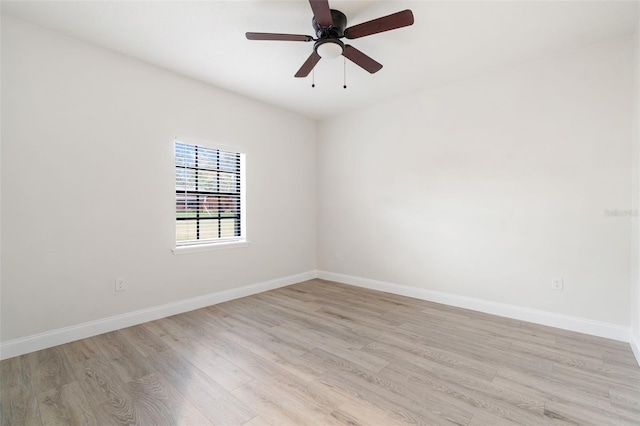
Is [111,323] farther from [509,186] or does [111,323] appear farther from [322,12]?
[509,186]

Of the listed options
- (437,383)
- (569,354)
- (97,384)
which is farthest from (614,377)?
(97,384)

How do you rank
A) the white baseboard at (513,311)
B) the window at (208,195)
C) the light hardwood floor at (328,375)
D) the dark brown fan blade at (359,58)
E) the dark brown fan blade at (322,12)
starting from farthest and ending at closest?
the window at (208,195) < the white baseboard at (513,311) < the dark brown fan blade at (359,58) < the dark brown fan blade at (322,12) < the light hardwood floor at (328,375)

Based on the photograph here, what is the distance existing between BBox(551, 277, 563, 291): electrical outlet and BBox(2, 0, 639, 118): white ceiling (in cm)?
226

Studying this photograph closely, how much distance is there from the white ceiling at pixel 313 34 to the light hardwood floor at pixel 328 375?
272 cm

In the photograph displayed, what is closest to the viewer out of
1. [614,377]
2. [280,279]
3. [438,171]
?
[614,377]

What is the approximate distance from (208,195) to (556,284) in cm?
400

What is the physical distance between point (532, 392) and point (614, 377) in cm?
72

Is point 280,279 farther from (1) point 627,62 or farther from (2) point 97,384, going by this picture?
(1) point 627,62

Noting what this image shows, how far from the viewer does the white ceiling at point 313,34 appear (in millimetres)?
2268

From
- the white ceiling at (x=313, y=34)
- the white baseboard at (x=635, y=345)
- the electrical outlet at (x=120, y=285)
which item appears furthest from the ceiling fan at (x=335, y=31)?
the white baseboard at (x=635, y=345)

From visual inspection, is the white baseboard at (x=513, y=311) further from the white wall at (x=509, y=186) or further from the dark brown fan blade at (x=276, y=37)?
the dark brown fan blade at (x=276, y=37)

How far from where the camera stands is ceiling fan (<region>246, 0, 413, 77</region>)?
1.97 meters

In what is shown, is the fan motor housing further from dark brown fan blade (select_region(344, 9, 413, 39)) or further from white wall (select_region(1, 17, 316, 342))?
white wall (select_region(1, 17, 316, 342))

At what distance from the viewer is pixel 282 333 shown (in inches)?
111
